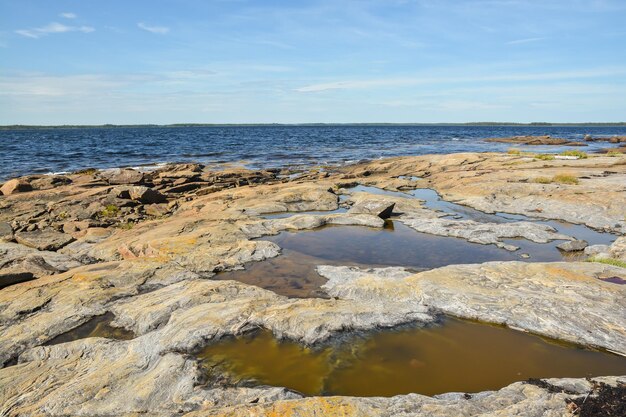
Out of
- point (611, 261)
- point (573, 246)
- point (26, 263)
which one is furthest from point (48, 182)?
point (611, 261)

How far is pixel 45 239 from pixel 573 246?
23747 millimetres

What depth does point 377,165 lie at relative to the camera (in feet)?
149

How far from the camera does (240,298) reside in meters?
11.1

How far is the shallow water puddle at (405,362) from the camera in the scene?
7.74 m

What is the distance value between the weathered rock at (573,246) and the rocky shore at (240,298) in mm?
54

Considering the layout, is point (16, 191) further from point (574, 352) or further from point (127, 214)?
point (574, 352)

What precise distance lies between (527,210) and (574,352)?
17035 millimetres

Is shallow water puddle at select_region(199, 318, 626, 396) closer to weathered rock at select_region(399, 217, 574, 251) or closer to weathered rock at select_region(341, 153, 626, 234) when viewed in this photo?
weathered rock at select_region(399, 217, 574, 251)

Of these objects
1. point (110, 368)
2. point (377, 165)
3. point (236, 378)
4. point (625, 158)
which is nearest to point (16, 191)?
point (110, 368)

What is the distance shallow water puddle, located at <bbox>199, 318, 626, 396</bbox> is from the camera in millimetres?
7742

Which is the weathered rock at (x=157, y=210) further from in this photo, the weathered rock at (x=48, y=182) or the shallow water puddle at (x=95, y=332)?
the shallow water puddle at (x=95, y=332)

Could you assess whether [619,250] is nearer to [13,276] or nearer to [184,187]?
[13,276]

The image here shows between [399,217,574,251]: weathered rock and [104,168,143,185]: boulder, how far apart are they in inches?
993

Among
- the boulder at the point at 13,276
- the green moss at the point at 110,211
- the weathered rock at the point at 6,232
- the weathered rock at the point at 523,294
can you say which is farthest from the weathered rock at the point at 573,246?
the weathered rock at the point at 6,232
